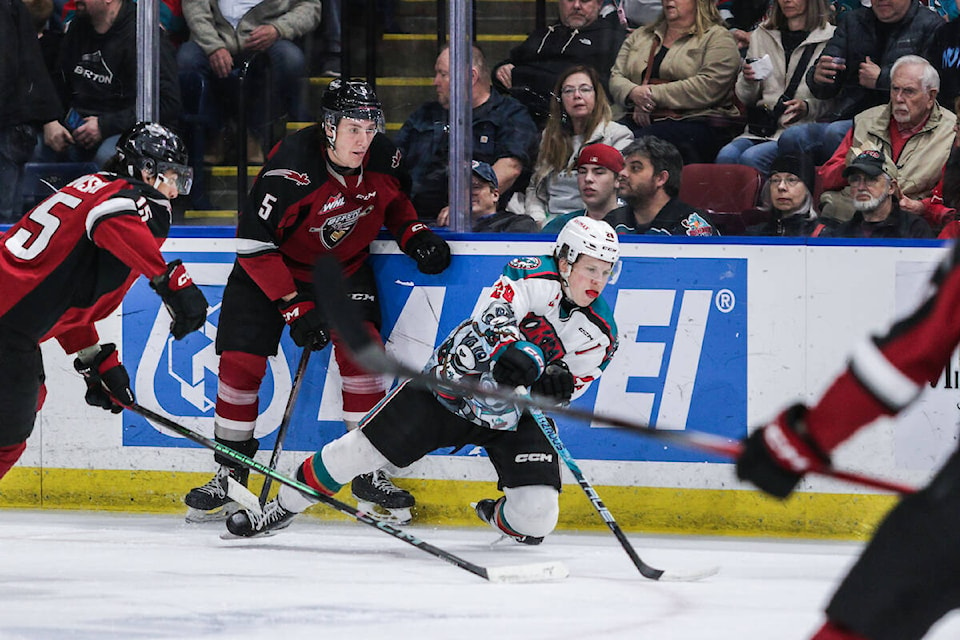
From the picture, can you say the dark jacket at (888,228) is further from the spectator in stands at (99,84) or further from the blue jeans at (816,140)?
the spectator in stands at (99,84)

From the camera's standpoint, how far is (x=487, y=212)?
4.28 metres

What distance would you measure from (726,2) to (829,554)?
164 centimetres

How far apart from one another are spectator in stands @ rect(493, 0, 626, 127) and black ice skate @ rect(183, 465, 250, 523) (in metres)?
1.44

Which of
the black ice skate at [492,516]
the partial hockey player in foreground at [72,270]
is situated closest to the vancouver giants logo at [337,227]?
the partial hockey player in foreground at [72,270]

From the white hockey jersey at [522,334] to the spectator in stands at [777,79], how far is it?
0.81m

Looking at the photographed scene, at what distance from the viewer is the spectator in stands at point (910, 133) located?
392cm

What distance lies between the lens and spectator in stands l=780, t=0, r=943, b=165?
3943 mm

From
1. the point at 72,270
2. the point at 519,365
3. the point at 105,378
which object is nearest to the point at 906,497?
the point at 519,365

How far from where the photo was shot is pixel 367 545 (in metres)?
3.95

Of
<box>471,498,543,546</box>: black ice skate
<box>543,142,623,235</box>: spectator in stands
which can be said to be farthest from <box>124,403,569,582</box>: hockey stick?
<box>543,142,623,235</box>: spectator in stands

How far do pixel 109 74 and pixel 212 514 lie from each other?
60.1 inches

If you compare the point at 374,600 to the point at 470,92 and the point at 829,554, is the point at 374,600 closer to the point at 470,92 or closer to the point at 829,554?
the point at 829,554

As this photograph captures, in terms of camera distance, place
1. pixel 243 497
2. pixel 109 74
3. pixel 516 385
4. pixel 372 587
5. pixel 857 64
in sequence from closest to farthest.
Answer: pixel 372 587
pixel 516 385
pixel 243 497
pixel 857 64
pixel 109 74

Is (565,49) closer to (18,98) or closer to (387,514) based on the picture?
(387,514)
